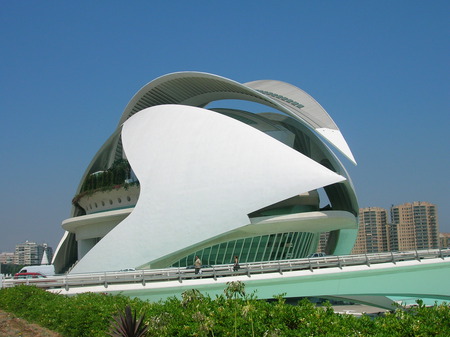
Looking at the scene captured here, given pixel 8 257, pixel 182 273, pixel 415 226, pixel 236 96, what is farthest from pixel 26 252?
pixel 182 273

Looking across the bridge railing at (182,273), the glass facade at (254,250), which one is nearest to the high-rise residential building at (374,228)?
the glass facade at (254,250)

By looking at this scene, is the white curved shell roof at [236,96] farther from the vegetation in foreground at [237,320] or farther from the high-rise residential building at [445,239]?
the high-rise residential building at [445,239]

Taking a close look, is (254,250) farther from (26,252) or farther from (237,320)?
(26,252)

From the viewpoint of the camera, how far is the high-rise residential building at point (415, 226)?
10531cm

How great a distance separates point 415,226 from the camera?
10812 cm

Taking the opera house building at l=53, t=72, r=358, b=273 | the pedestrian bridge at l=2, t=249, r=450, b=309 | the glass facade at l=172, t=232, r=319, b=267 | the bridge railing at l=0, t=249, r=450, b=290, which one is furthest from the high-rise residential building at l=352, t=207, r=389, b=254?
the bridge railing at l=0, t=249, r=450, b=290

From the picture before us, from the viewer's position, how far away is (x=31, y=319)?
15789 millimetres

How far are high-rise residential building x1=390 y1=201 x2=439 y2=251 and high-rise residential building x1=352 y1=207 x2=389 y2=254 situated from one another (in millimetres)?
1783

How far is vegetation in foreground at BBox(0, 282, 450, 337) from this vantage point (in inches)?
313

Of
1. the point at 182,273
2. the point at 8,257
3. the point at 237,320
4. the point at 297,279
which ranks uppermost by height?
the point at 237,320

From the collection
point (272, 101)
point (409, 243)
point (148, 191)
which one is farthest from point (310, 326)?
point (409, 243)

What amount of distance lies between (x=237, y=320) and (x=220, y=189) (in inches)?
700

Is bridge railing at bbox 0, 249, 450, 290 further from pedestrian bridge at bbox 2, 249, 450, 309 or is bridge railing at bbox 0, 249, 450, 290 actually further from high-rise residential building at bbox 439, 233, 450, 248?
high-rise residential building at bbox 439, 233, 450, 248

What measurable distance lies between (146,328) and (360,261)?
1632 centimetres
